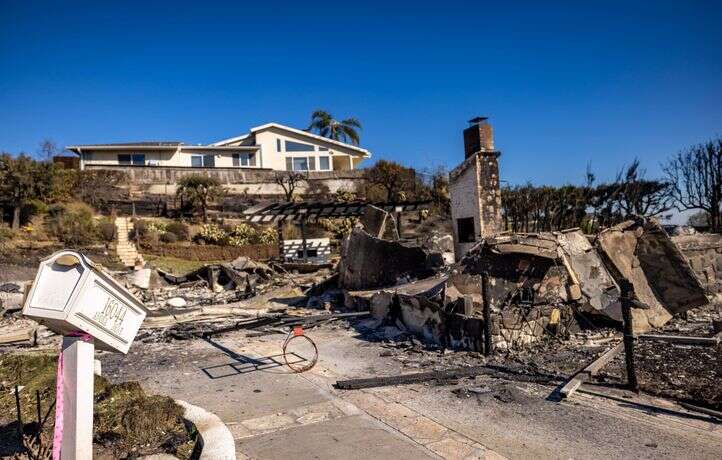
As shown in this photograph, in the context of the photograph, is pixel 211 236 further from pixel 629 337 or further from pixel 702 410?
pixel 702 410

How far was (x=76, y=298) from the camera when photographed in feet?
10.3

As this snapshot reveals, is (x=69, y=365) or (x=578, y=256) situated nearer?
(x=69, y=365)

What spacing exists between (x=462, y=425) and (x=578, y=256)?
506 cm

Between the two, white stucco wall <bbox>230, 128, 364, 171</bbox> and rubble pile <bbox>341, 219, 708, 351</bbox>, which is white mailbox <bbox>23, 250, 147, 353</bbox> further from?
white stucco wall <bbox>230, 128, 364, 171</bbox>

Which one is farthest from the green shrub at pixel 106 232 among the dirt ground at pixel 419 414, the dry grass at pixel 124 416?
the dry grass at pixel 124 416

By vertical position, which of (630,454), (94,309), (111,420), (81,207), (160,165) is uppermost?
(160,165)

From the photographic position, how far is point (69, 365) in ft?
11.0

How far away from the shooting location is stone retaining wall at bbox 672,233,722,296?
1140 centimetres

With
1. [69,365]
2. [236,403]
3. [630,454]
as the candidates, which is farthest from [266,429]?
[630,454]

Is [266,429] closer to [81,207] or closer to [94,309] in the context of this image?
[94,309]

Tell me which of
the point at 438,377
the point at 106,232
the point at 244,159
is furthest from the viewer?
the point at 244,159

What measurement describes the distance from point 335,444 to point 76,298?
2.66 metres

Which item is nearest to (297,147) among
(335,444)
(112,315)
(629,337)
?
(629,337)

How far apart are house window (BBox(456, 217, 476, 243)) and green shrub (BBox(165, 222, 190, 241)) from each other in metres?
18.8
